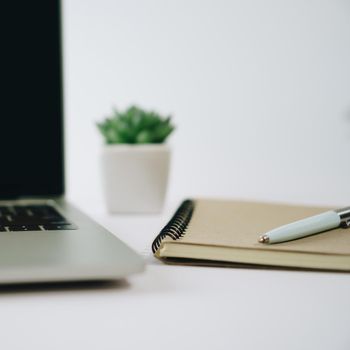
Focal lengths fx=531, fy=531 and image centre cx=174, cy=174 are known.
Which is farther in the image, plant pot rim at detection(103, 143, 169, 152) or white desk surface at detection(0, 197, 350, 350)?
plant pot rim at detection(103, 143, 169, 152)

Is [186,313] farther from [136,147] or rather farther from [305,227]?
[136,147]

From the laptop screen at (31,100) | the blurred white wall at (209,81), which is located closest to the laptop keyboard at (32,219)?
the laptop screen at (31,100)

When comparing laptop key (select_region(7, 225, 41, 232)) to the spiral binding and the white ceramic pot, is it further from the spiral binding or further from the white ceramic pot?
the white ceramic pot

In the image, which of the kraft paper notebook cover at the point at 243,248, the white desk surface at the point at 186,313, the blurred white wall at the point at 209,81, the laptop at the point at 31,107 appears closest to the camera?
the white desk surface at the point at 186,313

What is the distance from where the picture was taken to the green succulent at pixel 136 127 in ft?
2.71

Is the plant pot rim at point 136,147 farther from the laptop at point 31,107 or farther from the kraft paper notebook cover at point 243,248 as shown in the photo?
the kraft paper notebook cover at point 243,248

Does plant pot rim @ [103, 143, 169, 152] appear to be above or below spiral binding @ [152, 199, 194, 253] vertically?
above

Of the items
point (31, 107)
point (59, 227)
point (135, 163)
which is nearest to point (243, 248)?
point (59, 227)

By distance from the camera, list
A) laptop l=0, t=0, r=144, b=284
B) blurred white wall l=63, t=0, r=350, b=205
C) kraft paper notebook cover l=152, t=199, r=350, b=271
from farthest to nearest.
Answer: blurred white wall l=63, t=0, r=350, b=205, laptop l=0, t=0, r=144, b=284, kraft paper notebook cover l=152, t=199, r=350, b=271

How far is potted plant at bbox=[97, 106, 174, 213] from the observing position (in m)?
0.81

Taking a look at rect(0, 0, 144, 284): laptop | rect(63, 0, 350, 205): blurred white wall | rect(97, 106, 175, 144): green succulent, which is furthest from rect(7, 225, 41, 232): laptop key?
rect(63, 0, 350, 205): blurred white wall

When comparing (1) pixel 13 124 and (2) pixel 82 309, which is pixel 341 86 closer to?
(1) pixel 13 124

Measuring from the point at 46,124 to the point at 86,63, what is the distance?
47 centimetres

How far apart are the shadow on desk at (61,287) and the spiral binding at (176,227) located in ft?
0.22
